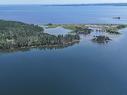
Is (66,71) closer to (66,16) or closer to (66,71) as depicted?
(66,71)

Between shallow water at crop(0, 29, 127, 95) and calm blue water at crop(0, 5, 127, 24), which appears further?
calm blue water at crop(0, 5, 127, 24)

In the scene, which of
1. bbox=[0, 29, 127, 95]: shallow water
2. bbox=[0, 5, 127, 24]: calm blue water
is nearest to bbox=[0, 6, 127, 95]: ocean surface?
bbox=[0, 29, 127, 95]: shallow water

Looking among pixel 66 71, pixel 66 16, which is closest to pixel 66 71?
pixel 66 71

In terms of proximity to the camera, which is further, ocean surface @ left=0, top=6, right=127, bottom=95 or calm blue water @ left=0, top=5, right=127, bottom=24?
calm blue water @ left=0, top=5, right=127, bottom=24

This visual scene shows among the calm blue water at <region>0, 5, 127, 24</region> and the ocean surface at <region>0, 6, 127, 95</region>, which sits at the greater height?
the calm blue water at <region>0, 5, 127, 24</region>

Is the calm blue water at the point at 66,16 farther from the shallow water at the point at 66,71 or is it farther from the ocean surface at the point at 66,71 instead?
the shallow water at the point at 66,71

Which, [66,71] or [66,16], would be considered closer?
[66,71]

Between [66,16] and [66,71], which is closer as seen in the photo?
[66,71]

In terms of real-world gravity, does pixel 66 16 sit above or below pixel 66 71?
above

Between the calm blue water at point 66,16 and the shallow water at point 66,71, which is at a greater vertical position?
the calm blue water at point 66,16

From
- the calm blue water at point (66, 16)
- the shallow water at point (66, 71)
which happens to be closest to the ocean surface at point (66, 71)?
the shallow water at point (66, 71)

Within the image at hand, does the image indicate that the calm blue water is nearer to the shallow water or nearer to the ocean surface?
the ocean surface

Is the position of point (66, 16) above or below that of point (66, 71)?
above
